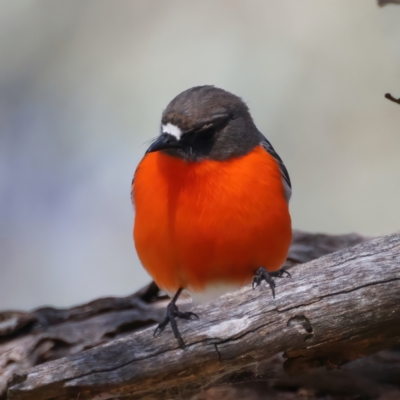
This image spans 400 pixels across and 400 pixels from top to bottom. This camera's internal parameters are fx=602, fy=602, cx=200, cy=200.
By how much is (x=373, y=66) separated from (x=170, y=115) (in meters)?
2.08

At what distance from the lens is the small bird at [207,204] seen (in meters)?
2.79

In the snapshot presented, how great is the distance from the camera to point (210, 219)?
9.14 ft

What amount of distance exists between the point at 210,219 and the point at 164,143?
1.34 ft

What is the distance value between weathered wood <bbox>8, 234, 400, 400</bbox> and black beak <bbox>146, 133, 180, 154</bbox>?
28.9 inches

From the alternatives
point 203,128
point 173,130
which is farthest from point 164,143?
point 203,128

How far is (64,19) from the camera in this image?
15.3 feet

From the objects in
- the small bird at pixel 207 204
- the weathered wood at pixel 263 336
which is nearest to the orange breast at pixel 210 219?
the small bird at pixel 207 204

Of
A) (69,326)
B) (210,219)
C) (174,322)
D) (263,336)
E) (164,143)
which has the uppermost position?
(164,143)

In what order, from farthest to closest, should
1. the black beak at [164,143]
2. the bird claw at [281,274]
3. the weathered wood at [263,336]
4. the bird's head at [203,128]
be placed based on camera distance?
the bird's head at [203,128], the black beak at [164,143], the bird claw at [281,274], the weathered wood at [263,336]

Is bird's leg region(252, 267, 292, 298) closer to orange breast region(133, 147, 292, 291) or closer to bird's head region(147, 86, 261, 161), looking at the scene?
orange breast region(133, 147, 292, 291)

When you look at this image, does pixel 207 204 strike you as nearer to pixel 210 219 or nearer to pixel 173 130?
pixel 210 219

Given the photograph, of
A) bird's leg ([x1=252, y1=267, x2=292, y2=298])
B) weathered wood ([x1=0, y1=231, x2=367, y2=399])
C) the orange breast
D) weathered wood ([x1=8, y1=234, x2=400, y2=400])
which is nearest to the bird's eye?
the orange breast

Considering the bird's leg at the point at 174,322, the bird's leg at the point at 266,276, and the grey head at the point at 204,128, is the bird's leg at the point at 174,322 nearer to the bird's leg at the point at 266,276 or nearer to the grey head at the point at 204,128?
the bird's leg at the point at 266,276

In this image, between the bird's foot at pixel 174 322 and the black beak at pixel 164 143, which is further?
the black beak at pixel 164 143
